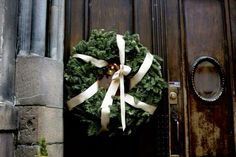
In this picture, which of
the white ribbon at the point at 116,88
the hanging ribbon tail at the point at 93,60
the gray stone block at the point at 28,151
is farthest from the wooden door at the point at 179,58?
the gray stone block at the point at 28,151

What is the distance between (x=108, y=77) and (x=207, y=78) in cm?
83

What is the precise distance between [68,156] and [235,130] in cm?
132

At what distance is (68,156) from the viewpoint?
2.59 meters

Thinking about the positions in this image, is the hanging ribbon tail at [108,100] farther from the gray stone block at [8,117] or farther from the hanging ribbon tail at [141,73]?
the gray stone block at [8,117]

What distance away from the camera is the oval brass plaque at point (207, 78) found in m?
2.79

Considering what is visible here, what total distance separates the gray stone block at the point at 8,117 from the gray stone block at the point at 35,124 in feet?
0.20

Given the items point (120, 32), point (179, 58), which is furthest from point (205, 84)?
point (120, 32)

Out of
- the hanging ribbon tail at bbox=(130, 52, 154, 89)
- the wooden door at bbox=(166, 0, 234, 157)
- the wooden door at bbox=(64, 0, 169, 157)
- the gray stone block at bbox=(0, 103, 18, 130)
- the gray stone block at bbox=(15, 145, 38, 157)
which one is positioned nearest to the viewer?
the gray stone block at bbox=(0, 103, 18, 130)

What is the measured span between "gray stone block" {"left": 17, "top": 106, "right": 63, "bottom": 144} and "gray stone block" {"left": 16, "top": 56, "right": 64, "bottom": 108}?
45 millimetres

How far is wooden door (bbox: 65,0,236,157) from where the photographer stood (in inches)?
105

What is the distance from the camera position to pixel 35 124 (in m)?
2.14

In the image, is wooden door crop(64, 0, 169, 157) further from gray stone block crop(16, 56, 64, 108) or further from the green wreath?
gray stone block crop(16, 56, 64, 108)

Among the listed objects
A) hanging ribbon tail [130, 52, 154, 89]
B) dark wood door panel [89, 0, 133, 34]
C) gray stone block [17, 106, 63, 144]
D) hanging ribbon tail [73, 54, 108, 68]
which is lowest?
gray stone block [17, 106, 63, 144]

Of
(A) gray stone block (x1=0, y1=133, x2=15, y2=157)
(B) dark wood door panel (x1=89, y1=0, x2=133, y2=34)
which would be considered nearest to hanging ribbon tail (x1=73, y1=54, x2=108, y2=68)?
(B) dark wood door panel (x1=89, y1=0, x2=133, y2=34)
